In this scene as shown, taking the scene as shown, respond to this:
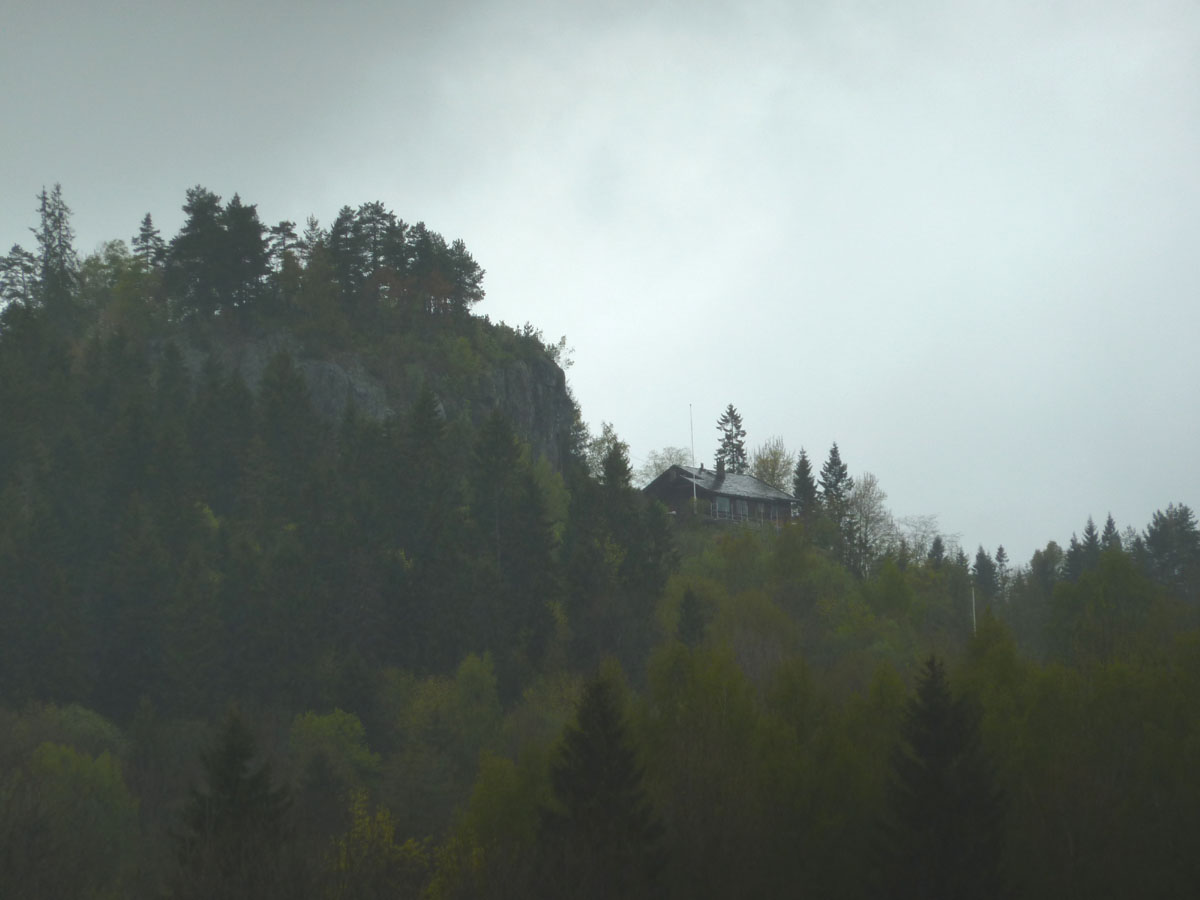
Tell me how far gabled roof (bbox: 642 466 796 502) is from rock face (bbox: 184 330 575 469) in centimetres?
1500

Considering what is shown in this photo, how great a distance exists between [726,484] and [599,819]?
76.7 m

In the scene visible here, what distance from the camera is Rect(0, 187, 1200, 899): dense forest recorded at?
3703cm

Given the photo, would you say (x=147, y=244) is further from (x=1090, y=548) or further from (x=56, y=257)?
(x=1090, y=548)

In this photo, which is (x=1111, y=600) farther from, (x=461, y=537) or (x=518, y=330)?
(x=518, y=330)

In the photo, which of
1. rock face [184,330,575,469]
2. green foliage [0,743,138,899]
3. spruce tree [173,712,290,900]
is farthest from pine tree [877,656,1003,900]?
rock face [184,330,575,469]

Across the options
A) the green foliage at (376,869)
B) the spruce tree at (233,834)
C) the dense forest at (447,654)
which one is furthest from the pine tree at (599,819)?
the spruce tree at (233,834)

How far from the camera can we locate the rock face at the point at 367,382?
8994 cm

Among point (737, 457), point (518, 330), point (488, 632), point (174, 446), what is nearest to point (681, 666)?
point (488, 632)

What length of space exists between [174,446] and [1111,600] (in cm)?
5876

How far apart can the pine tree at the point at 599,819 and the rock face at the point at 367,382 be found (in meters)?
49.2

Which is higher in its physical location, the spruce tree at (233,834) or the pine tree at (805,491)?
the pine tree at (805,491)

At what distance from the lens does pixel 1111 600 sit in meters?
70.6

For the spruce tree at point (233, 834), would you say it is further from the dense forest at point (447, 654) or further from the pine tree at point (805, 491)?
the pine tree at point (805, 491)

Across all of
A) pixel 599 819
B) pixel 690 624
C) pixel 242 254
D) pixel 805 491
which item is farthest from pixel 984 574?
pixel 599 819
